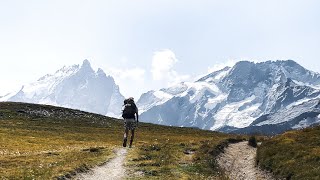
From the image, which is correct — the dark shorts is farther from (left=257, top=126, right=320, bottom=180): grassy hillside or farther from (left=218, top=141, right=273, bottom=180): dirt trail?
(left=257, top=126, right=320, bottom=180): grassy hillside

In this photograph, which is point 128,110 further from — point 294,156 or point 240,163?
point 294,156

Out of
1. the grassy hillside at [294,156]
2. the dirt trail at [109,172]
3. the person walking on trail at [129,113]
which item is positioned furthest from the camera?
the person walking on trail at [129,113]

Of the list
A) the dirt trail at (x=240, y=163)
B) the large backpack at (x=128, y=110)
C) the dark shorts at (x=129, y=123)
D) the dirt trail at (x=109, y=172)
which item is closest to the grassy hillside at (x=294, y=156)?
the dirt trail at (x=240, y=163)

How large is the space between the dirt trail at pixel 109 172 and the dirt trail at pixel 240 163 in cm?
788

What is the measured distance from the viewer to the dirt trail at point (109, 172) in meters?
24.7

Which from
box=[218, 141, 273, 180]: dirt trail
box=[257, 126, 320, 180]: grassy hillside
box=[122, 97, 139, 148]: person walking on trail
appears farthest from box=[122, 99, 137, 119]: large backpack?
box=[257, 126, 320, 180]: grassy hillside

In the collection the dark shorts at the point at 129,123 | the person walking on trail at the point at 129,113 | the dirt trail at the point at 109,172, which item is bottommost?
the dirt trail at the point at 109,172

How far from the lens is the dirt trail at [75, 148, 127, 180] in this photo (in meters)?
24.7

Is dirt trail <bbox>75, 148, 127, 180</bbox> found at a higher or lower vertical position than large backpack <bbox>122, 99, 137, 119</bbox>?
lower

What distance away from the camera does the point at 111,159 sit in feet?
107

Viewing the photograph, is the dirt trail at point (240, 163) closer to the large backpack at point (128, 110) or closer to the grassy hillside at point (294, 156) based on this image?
the grassy hillside at point (294, 156)

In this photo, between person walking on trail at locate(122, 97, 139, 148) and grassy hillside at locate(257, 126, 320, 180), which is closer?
grassy hillside at locate(257, 126, 320, 180)

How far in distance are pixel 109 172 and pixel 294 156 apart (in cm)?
1554

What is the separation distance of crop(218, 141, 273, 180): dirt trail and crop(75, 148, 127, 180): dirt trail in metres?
7.88
